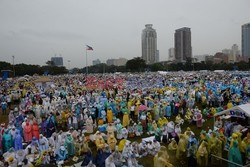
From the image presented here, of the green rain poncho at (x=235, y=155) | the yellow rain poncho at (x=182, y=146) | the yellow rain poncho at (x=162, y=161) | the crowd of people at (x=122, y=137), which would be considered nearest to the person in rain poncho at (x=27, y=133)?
the crowd of people at (x=122, y=137)

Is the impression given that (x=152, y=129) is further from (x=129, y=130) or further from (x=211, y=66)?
(x=211, y=66)

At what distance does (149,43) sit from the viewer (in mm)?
132000

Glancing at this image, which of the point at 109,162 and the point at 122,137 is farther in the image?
the point at 122,137

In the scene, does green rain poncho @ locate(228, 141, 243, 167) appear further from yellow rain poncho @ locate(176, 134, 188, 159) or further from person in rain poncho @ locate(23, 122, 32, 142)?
person in rain poncho @ locate(23, 122, 32, 142)

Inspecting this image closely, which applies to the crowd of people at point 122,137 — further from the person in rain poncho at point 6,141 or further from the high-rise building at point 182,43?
the high-rise building at point 182,43

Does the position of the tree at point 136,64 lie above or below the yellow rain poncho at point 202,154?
above

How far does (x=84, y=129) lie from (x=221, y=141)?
6134mm

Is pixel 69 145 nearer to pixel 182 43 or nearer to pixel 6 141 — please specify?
pixel 6 141

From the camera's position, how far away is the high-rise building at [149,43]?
133 metres

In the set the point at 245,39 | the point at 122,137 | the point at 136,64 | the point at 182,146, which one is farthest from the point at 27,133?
the point at 245,39

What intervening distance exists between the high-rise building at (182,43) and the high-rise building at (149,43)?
13.8 metres

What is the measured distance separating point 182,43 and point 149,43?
19.7 metres

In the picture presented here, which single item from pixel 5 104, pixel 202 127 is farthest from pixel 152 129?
pixel 5 104

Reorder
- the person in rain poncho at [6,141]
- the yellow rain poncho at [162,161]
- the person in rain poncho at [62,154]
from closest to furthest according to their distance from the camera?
the yellow rain poncho at [162,161], the person in rain poncho at [62,154], the person in rain poncho at [6,141]
